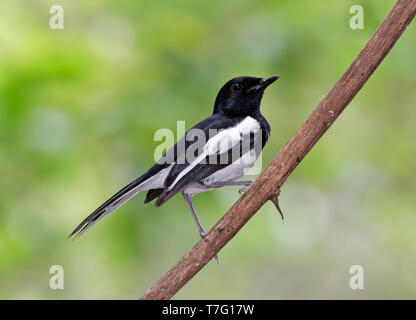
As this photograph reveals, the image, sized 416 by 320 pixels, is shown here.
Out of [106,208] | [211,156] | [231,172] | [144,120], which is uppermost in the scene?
[144,120]

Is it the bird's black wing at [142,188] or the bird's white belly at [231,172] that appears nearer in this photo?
the bird's black wing at [142,188]

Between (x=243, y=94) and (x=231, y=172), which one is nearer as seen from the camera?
(x=231, y=172)

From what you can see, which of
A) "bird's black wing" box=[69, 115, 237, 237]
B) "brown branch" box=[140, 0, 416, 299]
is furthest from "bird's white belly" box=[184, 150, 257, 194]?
"brown branch" box=[140, 0, 416, 299]

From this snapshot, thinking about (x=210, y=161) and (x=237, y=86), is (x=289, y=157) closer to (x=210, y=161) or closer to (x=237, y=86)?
(x=210, y=161)

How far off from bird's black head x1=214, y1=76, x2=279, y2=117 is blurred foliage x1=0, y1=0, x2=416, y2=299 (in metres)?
0.38

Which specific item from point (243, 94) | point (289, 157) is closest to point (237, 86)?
point (243, 94)

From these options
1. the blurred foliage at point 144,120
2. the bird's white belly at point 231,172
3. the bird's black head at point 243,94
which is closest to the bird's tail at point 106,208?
the bird's white belly at point 231,172

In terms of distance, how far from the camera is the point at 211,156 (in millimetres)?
3111

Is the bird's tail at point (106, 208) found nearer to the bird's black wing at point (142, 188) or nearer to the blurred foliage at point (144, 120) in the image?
the bird's black wing at point (142, 188)

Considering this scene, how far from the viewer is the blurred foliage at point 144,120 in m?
3.68

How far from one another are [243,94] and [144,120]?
686 millimetres

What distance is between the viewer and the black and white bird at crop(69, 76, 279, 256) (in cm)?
301

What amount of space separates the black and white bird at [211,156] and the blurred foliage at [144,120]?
1.46 feet
